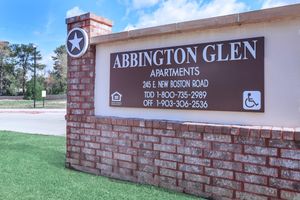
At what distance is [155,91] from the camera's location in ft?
14.5

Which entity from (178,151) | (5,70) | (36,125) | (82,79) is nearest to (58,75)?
(5,70)

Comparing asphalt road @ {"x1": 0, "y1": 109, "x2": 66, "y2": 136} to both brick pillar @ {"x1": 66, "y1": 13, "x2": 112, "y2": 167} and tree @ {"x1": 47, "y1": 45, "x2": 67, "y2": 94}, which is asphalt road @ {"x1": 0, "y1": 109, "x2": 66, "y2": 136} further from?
tree @ {"x1": 47, "y1": 45, "x2": 67, "y2": 94}

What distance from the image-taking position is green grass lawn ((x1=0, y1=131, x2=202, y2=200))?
3.92 meters

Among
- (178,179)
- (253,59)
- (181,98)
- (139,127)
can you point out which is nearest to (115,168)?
(139,127)

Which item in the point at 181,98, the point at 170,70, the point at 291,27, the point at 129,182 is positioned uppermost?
the point at 291,27

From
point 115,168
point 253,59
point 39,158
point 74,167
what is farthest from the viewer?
point 39,158

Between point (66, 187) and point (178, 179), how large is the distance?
1409 mm

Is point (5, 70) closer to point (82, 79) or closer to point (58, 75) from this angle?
A: point (58, 75)

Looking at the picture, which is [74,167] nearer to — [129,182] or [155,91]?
[129,182]

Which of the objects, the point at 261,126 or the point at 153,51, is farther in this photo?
the point at 153,51

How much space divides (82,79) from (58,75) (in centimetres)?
5850

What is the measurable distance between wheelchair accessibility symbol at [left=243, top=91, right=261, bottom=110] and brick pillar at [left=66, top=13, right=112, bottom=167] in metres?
2.36

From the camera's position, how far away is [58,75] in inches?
2419

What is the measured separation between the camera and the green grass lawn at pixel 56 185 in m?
3.92
